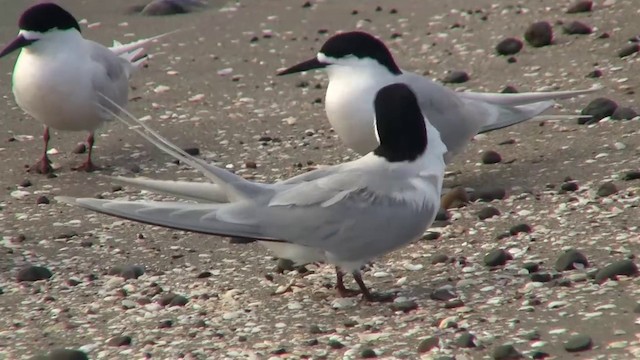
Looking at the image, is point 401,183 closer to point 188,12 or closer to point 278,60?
point 278,60

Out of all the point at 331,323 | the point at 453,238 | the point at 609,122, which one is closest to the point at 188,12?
the point at 609,122

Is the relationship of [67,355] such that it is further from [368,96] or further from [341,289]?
[368,96]

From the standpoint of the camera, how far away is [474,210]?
525 centimetres

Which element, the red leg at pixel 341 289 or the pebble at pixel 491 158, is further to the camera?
the pebble at pixel 491 158

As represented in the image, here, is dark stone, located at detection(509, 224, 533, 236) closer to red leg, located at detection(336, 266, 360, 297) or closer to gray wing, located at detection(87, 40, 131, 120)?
red leg, located at detection(336, 266, 360, 297)

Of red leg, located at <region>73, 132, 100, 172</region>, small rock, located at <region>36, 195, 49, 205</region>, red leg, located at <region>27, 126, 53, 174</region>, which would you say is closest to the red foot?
red leg, located at <region>27, 126, 53, 174</region>

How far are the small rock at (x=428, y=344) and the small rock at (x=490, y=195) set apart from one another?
1699 millimetres

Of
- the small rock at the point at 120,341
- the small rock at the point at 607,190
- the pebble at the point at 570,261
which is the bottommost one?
the small rock at the point at 120,341

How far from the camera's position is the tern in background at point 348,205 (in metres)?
4.21

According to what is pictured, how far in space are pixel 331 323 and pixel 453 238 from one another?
0.97m

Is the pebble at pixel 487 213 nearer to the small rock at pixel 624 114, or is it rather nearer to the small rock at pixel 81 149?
the small rock at pixel 624 114

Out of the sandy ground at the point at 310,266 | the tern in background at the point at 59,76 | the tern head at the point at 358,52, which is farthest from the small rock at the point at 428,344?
the tern in background at the point at 59,76

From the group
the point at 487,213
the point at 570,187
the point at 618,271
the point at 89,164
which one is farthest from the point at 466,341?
the point at 89,164

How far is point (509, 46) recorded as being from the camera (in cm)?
773
